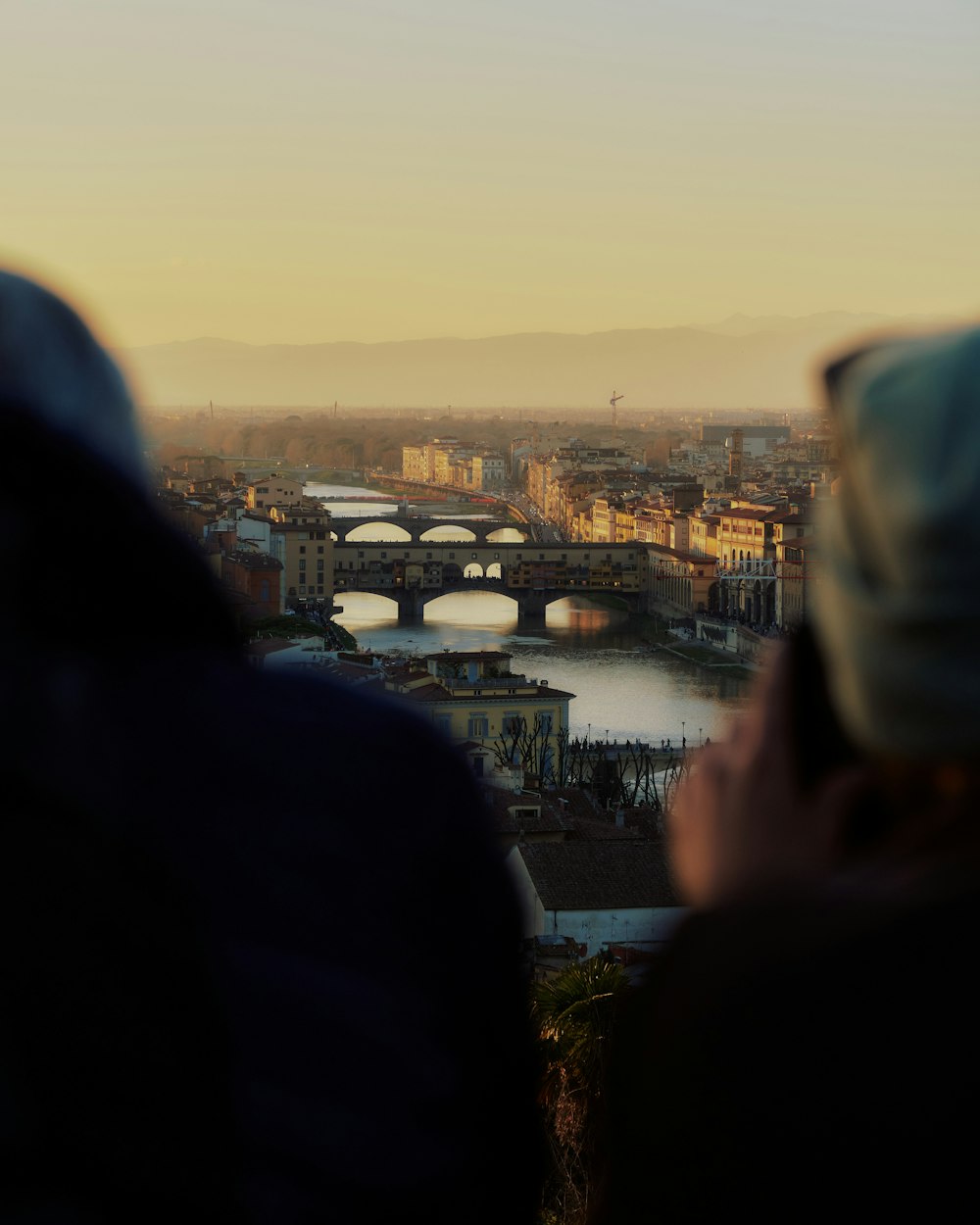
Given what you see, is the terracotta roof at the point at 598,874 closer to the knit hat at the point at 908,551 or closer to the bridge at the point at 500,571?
the knit hat at the point at 908,551

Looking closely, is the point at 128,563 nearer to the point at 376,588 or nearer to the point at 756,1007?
the point at 756,1007

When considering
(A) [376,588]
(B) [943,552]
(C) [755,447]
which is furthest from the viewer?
(C) [755,447]

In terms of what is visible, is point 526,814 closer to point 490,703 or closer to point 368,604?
point 490,703

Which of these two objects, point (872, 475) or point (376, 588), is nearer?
point (872, 475)

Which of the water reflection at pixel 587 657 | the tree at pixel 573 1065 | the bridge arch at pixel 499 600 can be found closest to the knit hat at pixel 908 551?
the tree at pixel 573 1065

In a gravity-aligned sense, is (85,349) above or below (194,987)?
above

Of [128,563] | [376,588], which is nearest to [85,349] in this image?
[128,563]

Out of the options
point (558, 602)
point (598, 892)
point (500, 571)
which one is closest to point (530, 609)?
point (500, 571)
